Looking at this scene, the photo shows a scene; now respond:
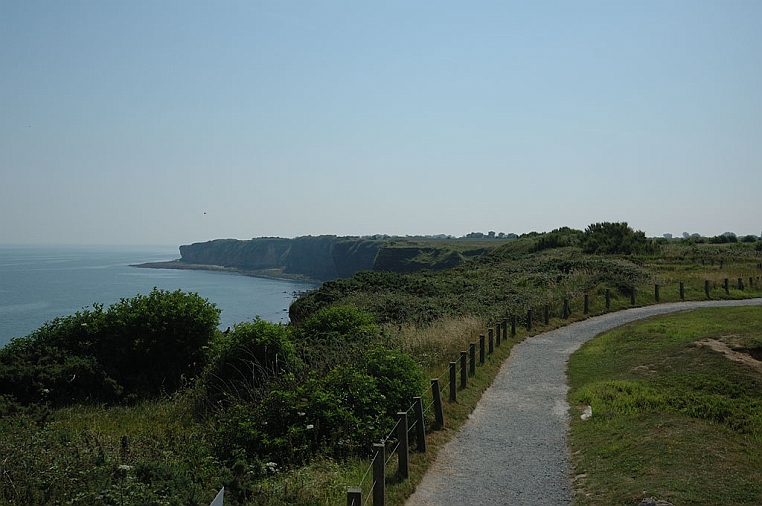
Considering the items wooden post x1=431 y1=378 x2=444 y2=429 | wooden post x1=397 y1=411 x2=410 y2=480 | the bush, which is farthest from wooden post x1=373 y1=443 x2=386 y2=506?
the bush

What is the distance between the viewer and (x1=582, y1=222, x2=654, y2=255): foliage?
54812 millimetres

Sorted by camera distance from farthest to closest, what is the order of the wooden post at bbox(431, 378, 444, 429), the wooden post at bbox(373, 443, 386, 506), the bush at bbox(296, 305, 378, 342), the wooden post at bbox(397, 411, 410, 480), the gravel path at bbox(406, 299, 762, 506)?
the bush at bbox(296, 305, 378, 342) → the wooden post at bbox(431, 378, 444, 429) → the wooden post at bbox(397, 411, 410, 480) → the gravel path at bbox(406, 299, 762, 506) → the wooden post at bbox(373, 443, 386, 506)

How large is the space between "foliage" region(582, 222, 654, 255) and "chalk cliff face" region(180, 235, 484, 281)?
40998 mm

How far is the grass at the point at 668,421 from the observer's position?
747cm

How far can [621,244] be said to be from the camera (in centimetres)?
5556

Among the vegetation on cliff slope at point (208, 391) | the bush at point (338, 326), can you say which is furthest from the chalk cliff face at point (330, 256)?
the bush at point (338, 326)

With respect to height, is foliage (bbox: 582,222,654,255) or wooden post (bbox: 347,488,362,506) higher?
foliage (bbox: 582,222,654,255)

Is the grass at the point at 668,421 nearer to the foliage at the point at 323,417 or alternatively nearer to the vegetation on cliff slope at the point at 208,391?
the foliage at the point at 323,417

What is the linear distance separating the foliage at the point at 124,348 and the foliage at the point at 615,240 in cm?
4451

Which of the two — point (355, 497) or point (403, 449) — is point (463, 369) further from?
point (355, 497)

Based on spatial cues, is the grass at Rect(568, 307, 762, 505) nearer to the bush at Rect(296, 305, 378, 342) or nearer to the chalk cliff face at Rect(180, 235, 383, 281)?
the bush at Rect(296, 305, 378, 342)

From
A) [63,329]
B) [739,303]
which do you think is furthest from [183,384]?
[739,303]

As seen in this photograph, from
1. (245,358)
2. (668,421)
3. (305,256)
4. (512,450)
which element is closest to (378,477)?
(512,450)

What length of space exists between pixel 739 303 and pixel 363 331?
2179 cm
